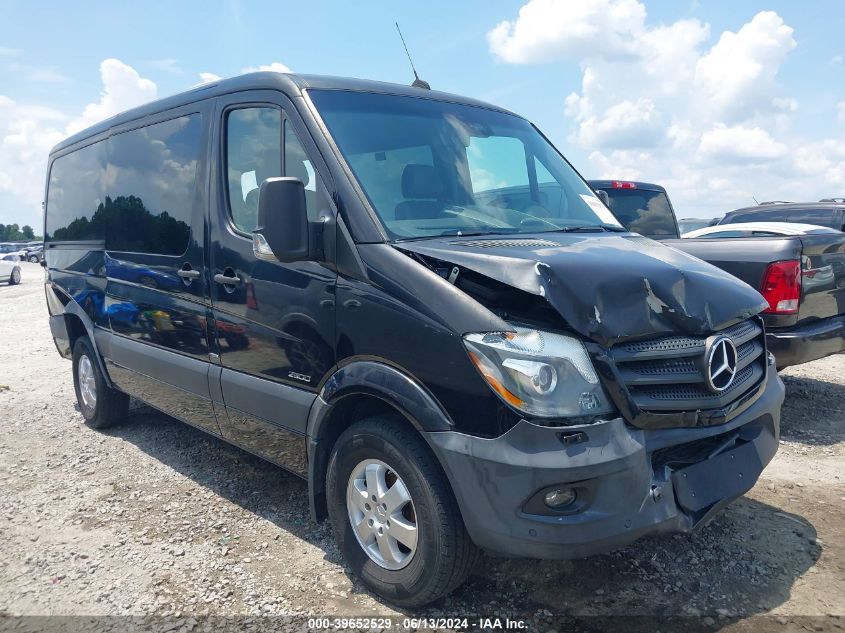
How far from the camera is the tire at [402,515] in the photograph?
268cm

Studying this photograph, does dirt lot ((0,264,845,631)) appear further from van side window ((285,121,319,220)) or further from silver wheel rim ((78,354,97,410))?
van side window ((285,121,319,220))

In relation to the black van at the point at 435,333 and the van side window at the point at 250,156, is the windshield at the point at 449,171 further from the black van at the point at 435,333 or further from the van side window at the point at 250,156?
the van side window at the point at 250,156

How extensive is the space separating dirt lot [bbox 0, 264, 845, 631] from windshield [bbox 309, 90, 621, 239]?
1.73 metres

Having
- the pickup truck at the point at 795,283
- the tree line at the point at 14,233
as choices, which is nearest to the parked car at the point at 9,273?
the pickup truck at the point at 795,283

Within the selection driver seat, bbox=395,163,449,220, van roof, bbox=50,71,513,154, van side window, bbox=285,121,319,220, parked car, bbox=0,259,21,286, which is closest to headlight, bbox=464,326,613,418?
driver seat, bbox=395,163,449,220

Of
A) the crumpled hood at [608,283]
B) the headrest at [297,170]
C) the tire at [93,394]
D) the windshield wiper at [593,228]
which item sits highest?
the headrest at [297,170]

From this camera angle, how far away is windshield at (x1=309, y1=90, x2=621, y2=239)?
319 cm

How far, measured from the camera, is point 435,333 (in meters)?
2.62

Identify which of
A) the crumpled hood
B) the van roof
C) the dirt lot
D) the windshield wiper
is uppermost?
the van roof

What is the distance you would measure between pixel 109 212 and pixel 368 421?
3.37 meters

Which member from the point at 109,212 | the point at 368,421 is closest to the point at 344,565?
the point at 368,421

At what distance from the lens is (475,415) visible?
8.30ft

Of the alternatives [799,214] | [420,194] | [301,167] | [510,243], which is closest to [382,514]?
[510,243]

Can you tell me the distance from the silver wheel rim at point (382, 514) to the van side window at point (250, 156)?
1.51 metres
